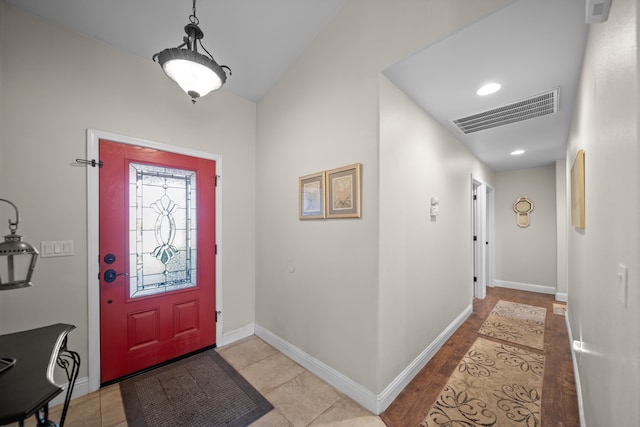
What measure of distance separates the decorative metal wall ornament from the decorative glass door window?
589cm

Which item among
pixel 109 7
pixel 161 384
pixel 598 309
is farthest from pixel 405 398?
pixel 109 7

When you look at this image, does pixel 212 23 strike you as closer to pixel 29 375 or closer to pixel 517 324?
pixel 29 375

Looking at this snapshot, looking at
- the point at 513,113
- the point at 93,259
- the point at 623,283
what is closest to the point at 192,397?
the point at 93,259

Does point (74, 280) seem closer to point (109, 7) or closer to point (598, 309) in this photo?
point (109, 7)

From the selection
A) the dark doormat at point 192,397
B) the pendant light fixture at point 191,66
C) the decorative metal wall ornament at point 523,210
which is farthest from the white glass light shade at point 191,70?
the decorative metal wall ornament at point 523,210

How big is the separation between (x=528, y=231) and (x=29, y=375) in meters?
6.68

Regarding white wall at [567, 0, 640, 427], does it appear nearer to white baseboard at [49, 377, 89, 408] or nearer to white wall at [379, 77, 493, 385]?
white wall at [379, 77, 493, 385]

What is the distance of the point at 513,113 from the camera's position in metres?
2.49

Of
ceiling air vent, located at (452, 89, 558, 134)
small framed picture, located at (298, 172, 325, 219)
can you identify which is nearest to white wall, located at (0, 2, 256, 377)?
small framed picture, located at (298, 172, 325, 219)

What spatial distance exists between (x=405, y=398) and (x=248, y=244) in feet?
7.19

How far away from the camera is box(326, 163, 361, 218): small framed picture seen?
1943 millimetres

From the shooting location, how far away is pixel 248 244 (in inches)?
119

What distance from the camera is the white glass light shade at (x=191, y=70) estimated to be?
4.62 ft

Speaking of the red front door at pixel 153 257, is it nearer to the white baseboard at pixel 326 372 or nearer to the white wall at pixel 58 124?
the white wall at pixel 58 124
